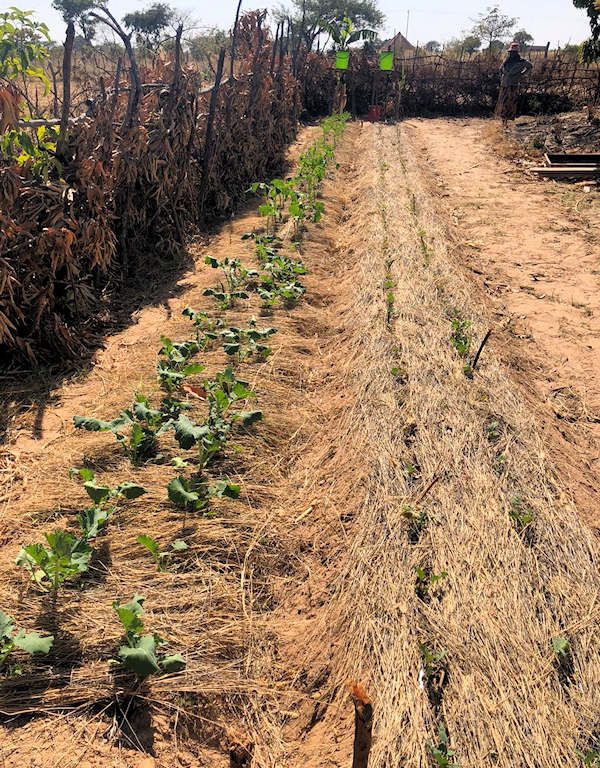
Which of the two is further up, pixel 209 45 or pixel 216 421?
pixel 209 45

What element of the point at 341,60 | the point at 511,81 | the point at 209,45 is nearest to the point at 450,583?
the point at 511,81

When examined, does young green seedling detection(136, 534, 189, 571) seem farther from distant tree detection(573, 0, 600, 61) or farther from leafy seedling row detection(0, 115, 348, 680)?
distant tree detection(573, 0, 600, 61)

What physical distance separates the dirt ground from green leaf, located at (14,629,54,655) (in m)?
0.13

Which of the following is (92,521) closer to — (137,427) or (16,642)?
(16,642)

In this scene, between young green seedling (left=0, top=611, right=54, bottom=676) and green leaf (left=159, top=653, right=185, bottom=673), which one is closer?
young green seedling (left=0, top=611, right=54, bottom=676)

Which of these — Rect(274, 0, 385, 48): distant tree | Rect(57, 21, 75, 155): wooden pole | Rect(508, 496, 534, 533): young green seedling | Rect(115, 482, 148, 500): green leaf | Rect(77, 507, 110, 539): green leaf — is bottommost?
Rect(508, 496, 534, 533): young green seedling

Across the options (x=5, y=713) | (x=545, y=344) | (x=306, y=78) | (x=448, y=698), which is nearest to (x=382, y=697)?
(x=448, y=698)

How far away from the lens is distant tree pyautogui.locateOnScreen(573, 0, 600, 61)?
11992 mm


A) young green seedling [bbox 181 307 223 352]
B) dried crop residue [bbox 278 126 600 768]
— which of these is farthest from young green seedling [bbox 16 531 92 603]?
young green seedling [bbox 181 307 223 352]

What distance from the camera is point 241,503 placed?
2.91 m

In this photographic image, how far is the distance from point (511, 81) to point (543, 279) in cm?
1148

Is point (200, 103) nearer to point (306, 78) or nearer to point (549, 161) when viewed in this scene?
point (549, 161)

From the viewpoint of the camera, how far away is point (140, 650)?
197cm

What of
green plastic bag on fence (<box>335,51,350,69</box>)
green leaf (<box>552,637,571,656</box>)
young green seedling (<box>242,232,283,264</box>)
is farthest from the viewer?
green plastic bag on fence (<box>335,51,350,69</box>)
